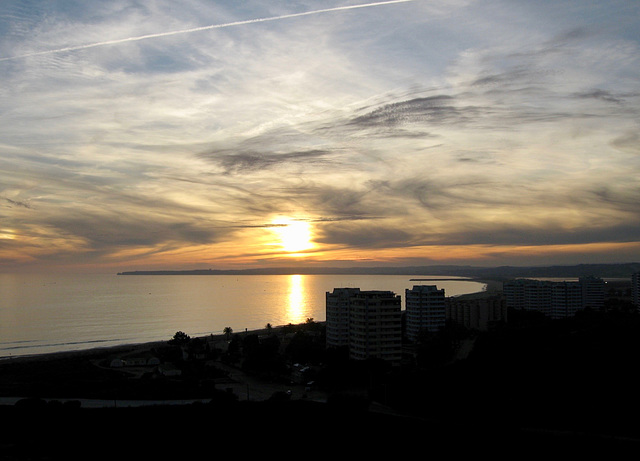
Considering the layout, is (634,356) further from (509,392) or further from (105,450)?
(105,450)

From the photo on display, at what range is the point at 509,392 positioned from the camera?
16562 millimetres

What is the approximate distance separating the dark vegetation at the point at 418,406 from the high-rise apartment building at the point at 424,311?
1218 cm

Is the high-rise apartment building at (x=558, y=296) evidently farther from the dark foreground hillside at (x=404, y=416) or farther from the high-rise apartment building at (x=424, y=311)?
the dark foreground hillside at (x=404, y=416)

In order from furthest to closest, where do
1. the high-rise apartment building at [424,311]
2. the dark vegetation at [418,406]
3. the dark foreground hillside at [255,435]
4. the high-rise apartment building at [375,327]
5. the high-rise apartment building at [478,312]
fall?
the high-rise apartment building at [478,312]
the high-rise apartment building at [424,311]
the high-rise apartment building at [375,327]
the dark vegetation at [418,406]
the dark foreground hillside at [255,435]

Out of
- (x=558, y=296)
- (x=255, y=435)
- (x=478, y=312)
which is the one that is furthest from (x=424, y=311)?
(x=255, y=435)

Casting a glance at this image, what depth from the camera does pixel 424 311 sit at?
3891 centimetres

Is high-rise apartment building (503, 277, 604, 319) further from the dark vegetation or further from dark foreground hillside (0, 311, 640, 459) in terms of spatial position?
dark foreground hillside (0, 311, 640, 459)

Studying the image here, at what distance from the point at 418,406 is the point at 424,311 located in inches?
881

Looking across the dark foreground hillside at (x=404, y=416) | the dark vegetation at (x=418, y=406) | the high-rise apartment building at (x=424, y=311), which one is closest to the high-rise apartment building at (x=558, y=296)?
the high-rise apartment building at (x=424, y=311)

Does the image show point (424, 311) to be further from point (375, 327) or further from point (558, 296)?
point (558, 296)

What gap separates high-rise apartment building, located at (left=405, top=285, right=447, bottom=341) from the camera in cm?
3872

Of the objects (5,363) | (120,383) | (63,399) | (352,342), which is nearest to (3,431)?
(63,399)

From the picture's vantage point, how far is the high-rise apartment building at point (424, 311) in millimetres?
38719

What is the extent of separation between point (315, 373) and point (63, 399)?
35.9 ft
